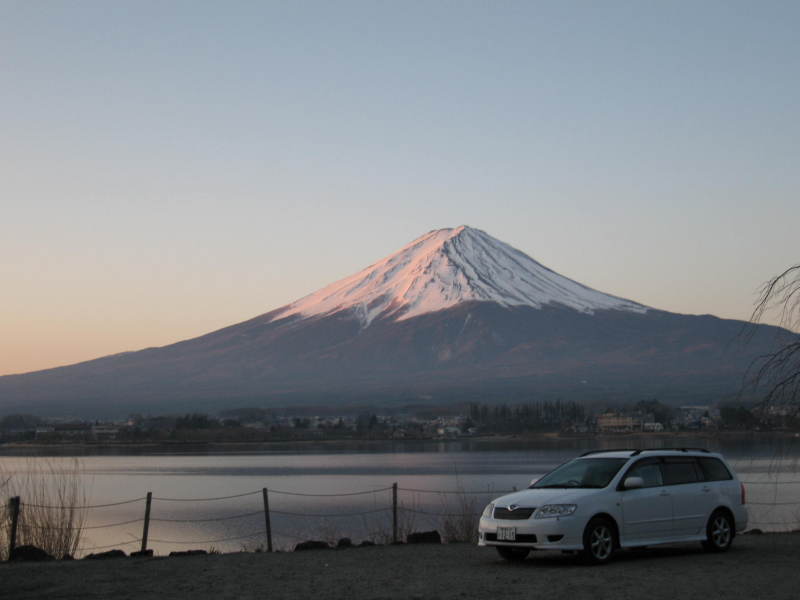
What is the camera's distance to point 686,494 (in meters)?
15.2

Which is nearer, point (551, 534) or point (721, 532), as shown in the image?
point (551, 534)

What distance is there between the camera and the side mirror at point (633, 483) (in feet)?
47.9

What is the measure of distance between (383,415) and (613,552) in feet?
438

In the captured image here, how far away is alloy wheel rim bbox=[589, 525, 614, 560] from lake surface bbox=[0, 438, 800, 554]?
3.51m

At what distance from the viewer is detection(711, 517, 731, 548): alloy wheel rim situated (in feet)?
50.5

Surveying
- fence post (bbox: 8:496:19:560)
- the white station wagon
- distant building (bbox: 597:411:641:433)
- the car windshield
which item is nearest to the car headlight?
the white station wagon

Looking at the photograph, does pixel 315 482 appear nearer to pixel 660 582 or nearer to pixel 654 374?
pixel 660 582

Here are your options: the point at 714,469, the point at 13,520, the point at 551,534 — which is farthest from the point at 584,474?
the point at 13,520

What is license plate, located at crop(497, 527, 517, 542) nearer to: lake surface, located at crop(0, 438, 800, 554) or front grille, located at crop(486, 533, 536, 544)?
front grille, located at crop(486, 533, 536, 544)

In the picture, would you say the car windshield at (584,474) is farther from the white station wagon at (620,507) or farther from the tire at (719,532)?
the tire at (719,532)

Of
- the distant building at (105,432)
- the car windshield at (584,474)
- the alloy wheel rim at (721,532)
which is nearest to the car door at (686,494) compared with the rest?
the alloy wheel rim at (721,532)

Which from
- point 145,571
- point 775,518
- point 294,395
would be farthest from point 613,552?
point 294,395

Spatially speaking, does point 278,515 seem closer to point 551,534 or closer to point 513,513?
point 513,513

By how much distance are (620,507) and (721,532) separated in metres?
1.91
